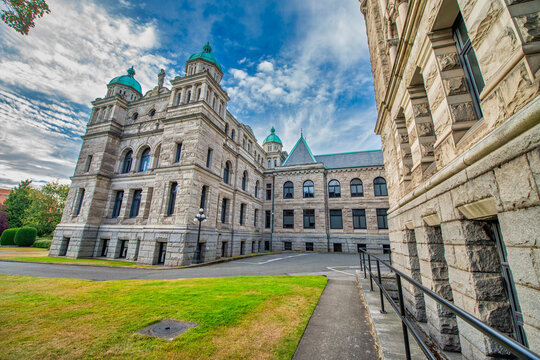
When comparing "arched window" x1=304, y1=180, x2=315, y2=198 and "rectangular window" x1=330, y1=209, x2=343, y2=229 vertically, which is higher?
"arched window" x1=304, y1=180, x2=315, y2=198

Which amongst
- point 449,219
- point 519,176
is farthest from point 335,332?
point 519,176

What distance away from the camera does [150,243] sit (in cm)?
1434

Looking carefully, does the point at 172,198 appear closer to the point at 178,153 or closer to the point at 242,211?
the point at 178,153

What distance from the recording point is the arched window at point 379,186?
24.8m

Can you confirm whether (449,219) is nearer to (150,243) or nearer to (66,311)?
(66,311)

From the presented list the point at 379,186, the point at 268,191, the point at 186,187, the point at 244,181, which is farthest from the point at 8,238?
the point at 379,186

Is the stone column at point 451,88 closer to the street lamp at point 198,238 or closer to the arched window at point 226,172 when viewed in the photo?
the street lamp at point 198,238

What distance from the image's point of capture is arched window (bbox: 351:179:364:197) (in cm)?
2558

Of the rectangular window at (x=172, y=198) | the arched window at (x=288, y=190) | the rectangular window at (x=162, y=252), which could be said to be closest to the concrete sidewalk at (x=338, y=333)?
the rectangular window at (x=162, y=252)

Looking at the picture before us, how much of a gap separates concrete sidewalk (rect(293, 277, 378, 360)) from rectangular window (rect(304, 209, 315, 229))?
19.6 meters

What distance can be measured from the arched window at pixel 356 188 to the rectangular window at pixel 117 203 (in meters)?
24.0

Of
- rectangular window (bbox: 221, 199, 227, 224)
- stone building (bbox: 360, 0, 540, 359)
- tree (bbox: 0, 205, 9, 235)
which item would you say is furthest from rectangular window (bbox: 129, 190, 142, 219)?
tree (bbox: 0, 205, 9, 235)

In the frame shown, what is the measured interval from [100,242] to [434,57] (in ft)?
74.6

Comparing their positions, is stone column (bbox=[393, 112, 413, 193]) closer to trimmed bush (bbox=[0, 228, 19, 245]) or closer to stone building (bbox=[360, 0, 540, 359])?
stone building (bbox=[360, 0, 540, 359])
